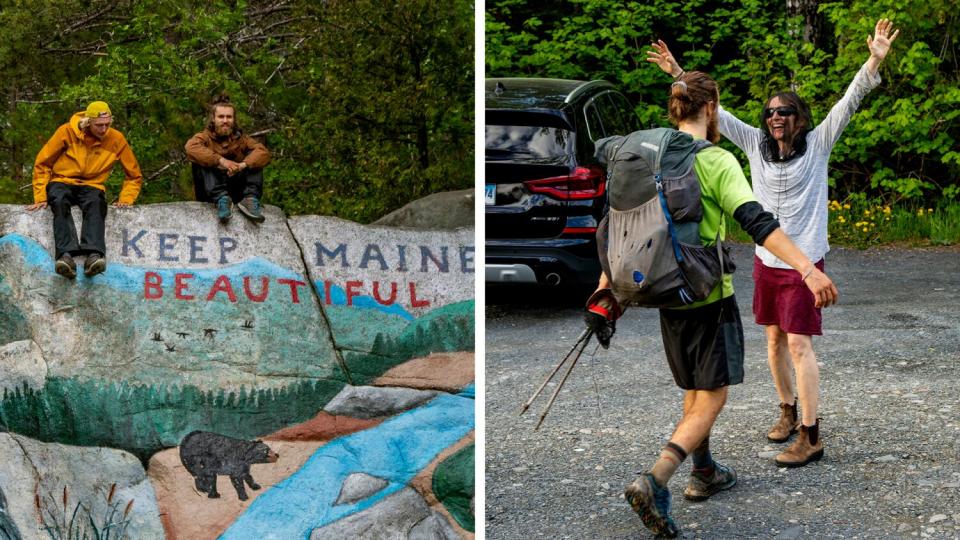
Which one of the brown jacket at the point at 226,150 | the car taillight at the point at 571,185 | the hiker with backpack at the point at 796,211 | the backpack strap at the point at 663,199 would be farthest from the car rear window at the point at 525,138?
the backpack strap at the point at 663,199

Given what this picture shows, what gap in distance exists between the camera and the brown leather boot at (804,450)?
4527mm

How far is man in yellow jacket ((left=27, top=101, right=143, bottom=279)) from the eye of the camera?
13.7 ft

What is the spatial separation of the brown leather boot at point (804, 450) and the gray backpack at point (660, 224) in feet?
3.78

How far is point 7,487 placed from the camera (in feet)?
13.9

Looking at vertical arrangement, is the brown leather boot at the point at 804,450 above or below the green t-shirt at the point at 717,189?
below

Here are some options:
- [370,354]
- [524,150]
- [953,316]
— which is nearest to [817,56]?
[953,316]

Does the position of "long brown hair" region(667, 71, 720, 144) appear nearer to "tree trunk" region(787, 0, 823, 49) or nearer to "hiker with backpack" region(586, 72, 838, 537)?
"hiker with backpack" region(586, 72, 838, 537)

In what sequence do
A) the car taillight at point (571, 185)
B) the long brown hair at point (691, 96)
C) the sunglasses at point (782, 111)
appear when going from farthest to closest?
the car taillight at point (571, 185) → the sunglasses at point (782, 111) → the long brown hair at point (691, 96)

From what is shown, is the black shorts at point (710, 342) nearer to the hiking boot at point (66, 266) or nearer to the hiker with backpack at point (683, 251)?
the hiker with backpack at point (683, 251)

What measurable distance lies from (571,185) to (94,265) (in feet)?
10.7

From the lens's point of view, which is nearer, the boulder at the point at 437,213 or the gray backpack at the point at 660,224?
the gray backpack at the point at 660,224

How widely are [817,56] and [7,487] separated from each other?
8.38 metres

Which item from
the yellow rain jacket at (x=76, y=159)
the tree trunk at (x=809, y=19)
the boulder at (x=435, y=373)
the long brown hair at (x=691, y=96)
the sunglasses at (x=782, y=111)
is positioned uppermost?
the tree trunk at (x=809, y=19)

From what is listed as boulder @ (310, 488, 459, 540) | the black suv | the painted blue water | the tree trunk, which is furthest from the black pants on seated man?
the tree trunk
